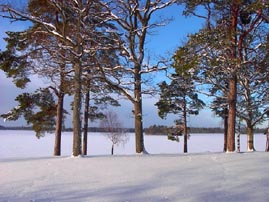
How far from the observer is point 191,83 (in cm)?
2016

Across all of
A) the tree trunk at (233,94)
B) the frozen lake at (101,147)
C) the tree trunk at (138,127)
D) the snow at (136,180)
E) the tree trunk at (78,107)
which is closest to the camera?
the snow at (136,180)

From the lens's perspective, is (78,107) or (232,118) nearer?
(78,107)

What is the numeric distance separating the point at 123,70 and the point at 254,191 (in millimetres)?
9947

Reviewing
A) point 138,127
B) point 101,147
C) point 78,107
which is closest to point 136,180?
point 78,107

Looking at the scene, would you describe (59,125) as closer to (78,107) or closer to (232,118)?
(78,107)

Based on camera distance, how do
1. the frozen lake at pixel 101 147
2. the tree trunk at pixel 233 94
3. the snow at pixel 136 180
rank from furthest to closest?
1. the frozen lake at pixel 101 147
2. the tree trunk at pixel 233 94
3. the snow at pixel 136 180

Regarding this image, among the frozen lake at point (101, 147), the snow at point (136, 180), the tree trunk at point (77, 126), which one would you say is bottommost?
the frozen lake at point (101, 147)

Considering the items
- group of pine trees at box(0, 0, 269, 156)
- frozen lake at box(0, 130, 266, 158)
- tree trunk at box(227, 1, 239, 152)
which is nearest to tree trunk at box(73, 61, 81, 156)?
group of pine trees at box(0, 0, 269, 156)

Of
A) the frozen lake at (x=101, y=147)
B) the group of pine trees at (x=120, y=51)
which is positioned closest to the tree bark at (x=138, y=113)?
the group of pine trees at (x=120, y=51)

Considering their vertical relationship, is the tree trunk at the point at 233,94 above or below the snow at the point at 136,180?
above

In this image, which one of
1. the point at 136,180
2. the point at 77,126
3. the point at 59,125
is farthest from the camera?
the point at 59,125

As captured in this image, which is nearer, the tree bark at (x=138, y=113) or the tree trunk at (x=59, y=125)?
the tree bark at (x=138, y=113)

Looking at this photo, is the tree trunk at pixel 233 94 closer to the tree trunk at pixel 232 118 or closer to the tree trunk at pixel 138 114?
the tree trunk at pixel 232 118

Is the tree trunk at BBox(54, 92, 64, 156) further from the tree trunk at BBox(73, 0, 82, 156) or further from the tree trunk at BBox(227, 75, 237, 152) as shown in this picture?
the tree trunk at BBox(227, 75, 237, 152)
